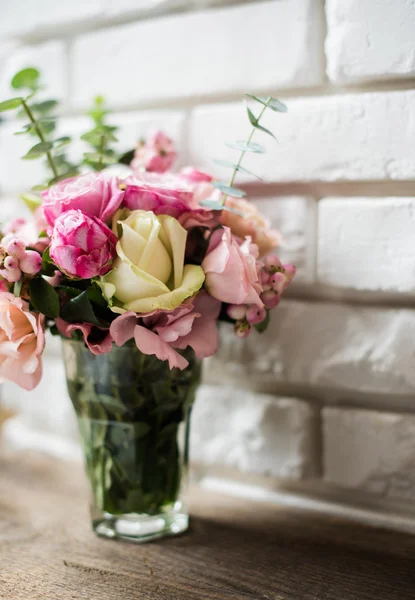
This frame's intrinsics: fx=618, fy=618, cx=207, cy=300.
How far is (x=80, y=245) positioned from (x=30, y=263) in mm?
74

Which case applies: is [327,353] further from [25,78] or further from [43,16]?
[43,16]

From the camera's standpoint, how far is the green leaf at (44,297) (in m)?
0.57

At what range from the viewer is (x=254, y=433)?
0.75m

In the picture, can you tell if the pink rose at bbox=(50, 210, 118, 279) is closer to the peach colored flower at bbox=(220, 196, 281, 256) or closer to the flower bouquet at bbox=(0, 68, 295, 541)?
the flower bouquet at bbox=(0, 68, 295, 541)

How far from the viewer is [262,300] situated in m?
0.60

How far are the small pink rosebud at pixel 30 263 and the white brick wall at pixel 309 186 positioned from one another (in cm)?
28

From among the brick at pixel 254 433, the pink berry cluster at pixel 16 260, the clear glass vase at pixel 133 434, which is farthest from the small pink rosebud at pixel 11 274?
the brick at pixel 254 433

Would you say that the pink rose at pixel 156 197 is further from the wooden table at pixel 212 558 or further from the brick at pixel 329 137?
the wooden table at pixel 212 558

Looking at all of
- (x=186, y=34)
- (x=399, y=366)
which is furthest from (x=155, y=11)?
(x=399, y=366)

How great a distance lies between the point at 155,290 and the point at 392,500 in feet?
1.23

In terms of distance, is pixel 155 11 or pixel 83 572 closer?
pixel 83 572

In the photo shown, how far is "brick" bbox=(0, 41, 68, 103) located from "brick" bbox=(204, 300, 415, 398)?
1.39 ft

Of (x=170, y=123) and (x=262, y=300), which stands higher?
(x=170, y=123)

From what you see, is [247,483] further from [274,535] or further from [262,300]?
[262,300]
